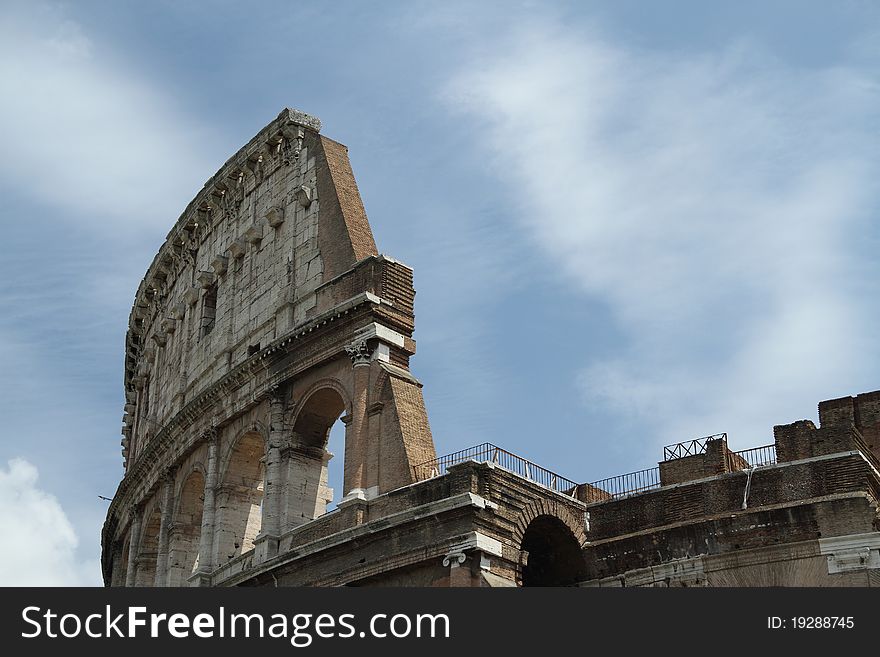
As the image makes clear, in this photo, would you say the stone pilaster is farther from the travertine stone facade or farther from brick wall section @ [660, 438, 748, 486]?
brick wall section @ [660, 438, 748, 486]

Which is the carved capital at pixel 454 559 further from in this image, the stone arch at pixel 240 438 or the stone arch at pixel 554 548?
the stone arch at pixel 240 438

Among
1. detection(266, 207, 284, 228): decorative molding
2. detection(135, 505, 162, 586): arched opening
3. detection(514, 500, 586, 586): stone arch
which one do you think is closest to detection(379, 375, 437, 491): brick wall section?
detection(514, 500, 586, 586): stone arch

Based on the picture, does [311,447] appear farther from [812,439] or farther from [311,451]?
[812,439]

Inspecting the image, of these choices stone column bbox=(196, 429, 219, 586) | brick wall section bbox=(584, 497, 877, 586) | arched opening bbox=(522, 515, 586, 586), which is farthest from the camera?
stone column bbox=(196, 429, 219, 586)

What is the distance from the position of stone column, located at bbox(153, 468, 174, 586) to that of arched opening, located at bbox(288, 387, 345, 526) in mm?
5821

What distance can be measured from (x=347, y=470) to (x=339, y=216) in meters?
7.02

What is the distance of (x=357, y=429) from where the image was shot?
30016mm

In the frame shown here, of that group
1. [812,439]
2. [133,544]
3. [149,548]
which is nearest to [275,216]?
[149,548]

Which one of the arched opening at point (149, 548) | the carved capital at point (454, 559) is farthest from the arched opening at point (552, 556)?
the arched opening at point (149, 548)

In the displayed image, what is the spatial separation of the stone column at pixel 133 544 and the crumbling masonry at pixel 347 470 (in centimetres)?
6

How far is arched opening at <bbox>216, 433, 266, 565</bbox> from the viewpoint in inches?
1331

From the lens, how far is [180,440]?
37.1 m

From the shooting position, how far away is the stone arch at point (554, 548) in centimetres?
2889
